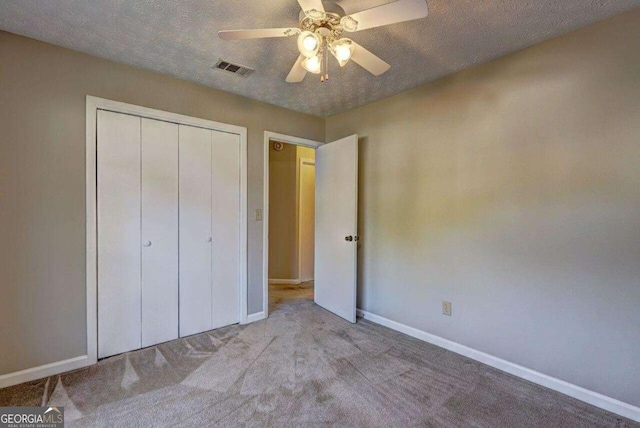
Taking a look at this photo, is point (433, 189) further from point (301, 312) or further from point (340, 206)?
point (301, 312)

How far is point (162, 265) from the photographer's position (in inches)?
104

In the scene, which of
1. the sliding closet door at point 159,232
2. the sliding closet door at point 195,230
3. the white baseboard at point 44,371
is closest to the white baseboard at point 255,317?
the sliding closet door at point 195,230

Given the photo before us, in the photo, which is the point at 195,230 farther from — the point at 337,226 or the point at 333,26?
the point at 333,26

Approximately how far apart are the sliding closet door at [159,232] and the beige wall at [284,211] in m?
2.32

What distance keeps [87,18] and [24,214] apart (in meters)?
1.36

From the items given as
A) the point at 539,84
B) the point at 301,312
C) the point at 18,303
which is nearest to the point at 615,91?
the point at 539,84

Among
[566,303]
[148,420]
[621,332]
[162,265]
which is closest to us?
[148,420]

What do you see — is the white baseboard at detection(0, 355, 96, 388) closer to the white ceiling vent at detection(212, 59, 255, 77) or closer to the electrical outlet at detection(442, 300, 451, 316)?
the white ceiling vent at detection(212, 59, 255, 77)

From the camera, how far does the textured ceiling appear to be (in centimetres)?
171

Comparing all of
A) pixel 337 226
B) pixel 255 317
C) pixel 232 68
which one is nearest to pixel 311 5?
pixel 232 68

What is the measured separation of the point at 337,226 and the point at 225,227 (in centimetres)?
121

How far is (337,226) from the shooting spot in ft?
11.1

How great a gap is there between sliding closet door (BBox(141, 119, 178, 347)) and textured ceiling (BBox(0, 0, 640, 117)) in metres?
0.62

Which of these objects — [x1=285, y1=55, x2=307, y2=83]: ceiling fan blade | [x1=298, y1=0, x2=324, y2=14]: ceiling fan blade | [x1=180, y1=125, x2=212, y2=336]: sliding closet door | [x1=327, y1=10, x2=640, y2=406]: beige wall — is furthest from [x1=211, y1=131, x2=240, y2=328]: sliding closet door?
[x1=298, y1=0, x2=324, y2=14]: ceiling fan blade
